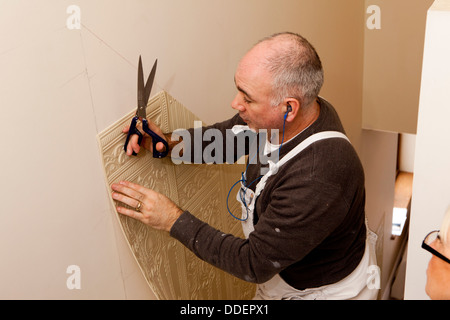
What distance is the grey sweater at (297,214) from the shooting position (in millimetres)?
1629

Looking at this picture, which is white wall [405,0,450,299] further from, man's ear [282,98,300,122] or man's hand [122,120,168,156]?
man's hand [122,120,168,156]

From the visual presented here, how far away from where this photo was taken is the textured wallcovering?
69.1 inches

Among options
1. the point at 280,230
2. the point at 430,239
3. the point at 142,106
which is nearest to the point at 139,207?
the point at 142,106

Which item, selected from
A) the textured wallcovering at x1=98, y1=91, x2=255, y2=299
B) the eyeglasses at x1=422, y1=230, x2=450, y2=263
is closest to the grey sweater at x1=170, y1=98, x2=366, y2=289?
the textured wallcovering at x1=98, y1=91, x2=255, y2=299

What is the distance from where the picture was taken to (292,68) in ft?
5.32

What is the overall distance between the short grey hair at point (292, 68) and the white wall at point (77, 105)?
0.46 m

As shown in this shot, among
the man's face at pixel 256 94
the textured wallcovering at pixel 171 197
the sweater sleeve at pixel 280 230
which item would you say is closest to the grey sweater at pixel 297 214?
the sweater sleeve at pixel 280 230

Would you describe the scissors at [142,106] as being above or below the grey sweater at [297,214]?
above

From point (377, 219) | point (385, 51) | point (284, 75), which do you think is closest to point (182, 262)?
point (284, 75)

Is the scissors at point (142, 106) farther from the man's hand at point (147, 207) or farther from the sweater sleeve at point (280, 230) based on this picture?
the sweater sleeve at point (280, 230)

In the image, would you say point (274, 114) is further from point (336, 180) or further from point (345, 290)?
point (345, 290)

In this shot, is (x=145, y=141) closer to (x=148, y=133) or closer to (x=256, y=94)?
(x=148, y=133)

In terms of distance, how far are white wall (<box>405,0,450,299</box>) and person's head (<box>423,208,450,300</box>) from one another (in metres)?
0.08

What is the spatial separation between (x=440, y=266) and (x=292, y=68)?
74cm
